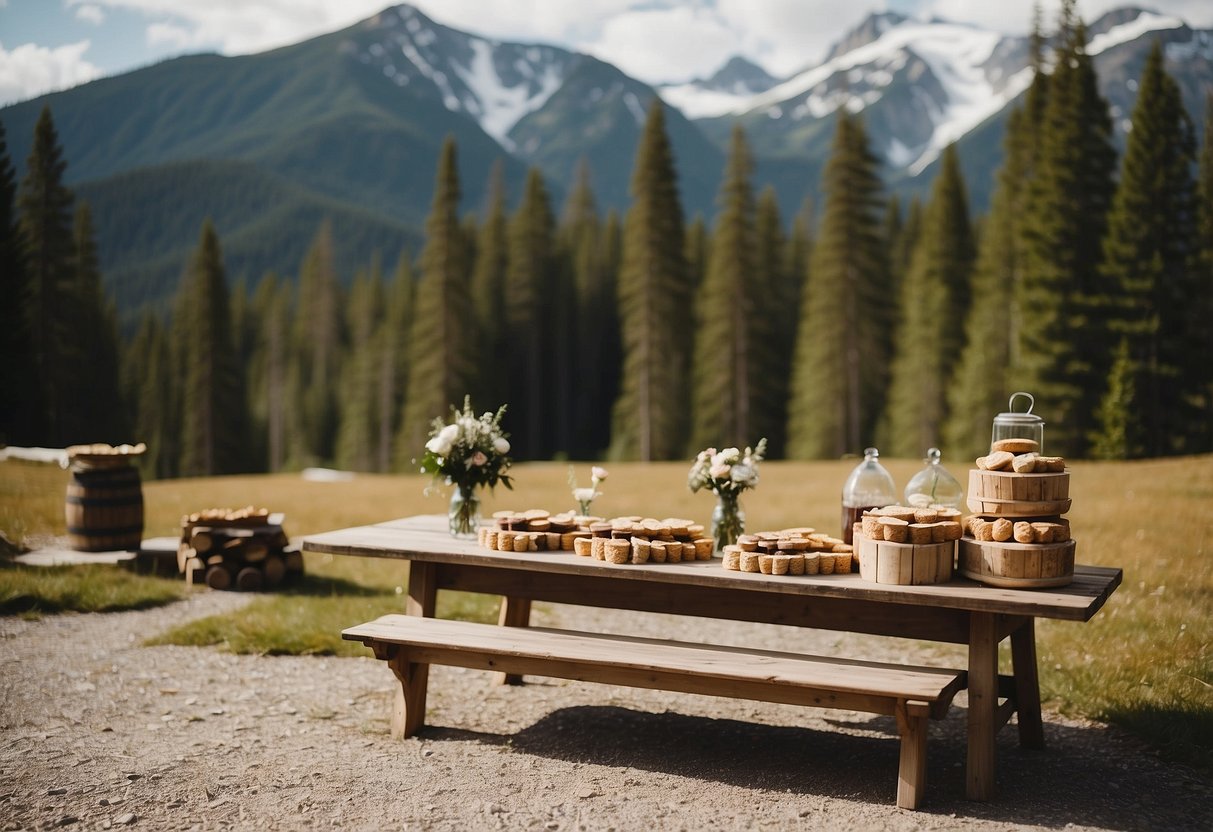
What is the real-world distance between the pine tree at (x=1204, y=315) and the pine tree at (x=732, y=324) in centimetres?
1485

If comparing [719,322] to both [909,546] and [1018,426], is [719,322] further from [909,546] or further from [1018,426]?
[909,546]

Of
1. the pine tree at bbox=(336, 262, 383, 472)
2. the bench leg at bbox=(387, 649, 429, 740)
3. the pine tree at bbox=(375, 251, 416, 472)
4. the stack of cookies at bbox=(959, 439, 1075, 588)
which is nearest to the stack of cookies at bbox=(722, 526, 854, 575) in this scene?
the stack of cookies at bbox=(959, 439, 1075, 588)

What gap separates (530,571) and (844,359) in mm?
33308

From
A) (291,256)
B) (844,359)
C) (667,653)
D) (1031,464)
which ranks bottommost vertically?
(667,653)

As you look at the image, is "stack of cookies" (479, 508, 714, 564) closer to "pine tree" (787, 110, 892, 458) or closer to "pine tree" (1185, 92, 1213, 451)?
"pine tree" (1185, 92, 1213, 451)

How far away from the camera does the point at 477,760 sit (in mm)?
5148

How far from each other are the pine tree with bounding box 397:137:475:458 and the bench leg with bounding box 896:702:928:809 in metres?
36.5

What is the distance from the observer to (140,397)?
52594 millimetres

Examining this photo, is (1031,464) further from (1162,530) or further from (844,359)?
(844,359)

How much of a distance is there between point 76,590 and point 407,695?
4.96 meters

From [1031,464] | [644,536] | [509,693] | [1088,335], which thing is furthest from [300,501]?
[1088,335]

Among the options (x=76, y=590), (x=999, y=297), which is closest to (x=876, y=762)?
(x=76, y=590)

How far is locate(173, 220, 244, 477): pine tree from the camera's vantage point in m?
43.8

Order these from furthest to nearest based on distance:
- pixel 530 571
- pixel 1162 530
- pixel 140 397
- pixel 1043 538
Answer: pixel 140 397
pixel 1162 530
pixel 530 571
pixel 1043 538
